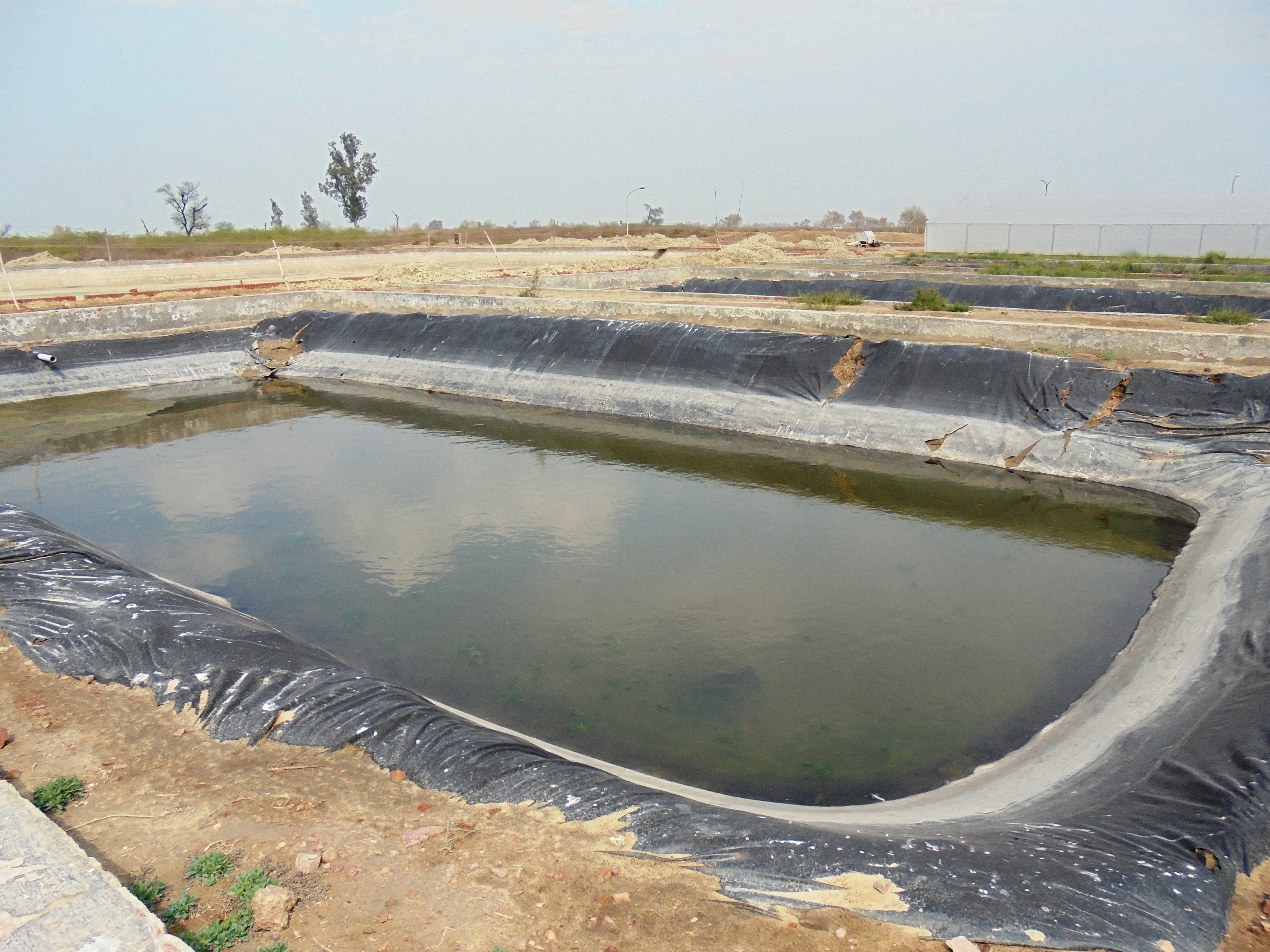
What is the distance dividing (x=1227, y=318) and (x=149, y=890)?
1695cm

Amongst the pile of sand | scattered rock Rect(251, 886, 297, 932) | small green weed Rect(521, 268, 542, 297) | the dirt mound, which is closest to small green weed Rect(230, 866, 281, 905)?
scattered rock Rect(251, 886, 297, 932)

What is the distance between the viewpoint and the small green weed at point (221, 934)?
3.03 meters

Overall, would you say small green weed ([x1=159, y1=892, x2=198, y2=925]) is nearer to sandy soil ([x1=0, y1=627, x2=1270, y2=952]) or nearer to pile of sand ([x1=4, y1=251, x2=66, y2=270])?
sandy soil ([x1=0, y1=627, x2=1270, y2=952])

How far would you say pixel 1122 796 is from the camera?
4457 mm

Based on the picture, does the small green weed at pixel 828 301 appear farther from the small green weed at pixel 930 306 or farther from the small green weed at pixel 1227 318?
the small green weed at pixel 1227 318

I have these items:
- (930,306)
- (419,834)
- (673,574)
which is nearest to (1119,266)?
(930,306)

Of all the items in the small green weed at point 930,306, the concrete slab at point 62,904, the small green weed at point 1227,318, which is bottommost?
the concrete slab at point 62,904

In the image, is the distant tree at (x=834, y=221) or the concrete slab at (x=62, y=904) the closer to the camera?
the concrete slab at (x=62, y=904)

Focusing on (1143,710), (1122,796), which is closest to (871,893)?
(1122,796)

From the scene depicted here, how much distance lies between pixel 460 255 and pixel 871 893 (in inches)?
1316

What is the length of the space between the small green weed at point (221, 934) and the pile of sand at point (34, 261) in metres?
30.2

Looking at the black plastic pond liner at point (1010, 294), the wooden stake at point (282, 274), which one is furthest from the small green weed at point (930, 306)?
the wooden stake at point (282, 274)

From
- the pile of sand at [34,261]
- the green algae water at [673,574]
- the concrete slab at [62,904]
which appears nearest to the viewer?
the concrete slab at [62,904]

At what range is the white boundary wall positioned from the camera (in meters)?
29.9
